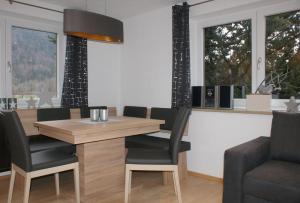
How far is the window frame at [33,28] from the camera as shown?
342 centimetres

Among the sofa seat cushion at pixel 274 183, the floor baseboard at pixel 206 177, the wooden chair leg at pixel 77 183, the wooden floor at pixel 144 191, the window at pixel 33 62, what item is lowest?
the wooden floor at pixel 144 191

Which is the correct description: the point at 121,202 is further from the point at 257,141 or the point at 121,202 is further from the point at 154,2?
the point at 154,2

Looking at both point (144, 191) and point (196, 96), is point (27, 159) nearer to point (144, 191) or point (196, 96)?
point (144, 191)

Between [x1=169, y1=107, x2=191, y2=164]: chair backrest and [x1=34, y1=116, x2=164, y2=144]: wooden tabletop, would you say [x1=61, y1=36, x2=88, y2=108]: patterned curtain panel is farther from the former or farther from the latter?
[x1=169, y1=107, x2=191, y2=164]: chair backrest

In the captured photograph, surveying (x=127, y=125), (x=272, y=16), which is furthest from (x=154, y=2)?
(x=127, y=125)

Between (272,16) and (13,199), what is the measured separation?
10.9 feet

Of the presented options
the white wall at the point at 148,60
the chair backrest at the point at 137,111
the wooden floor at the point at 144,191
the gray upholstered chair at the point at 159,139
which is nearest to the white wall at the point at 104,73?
the white wall at the point at 148,60

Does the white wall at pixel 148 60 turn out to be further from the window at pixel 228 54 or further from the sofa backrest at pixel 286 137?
the sofa backrest at pixel 286 137

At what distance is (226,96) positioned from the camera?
3145mm

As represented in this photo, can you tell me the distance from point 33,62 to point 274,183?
129 inches

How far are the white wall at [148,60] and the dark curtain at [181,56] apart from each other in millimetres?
296

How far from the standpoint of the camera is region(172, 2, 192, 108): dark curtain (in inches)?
130

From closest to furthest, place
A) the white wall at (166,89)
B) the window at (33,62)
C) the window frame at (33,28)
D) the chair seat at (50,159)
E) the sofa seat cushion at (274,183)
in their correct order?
the sofa seat cushion at (274,183)
the chair seat at (50,159)
the white wall at (166,89)
the window frame at (33,28)
the window at (33,62)

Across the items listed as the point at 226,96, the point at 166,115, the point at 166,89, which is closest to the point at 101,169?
the point at 166,115
